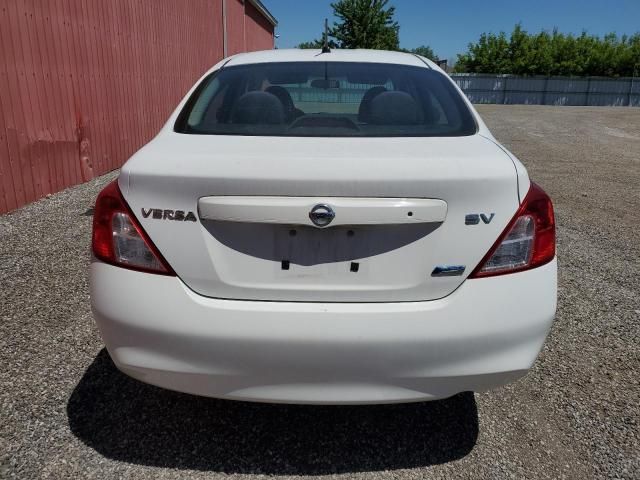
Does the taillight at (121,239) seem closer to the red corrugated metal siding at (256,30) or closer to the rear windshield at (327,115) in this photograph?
Result: the rear windshield at (327,115)

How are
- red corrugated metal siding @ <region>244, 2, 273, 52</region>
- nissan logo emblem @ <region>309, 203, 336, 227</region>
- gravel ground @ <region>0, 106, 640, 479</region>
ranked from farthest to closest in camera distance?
red corrugated metal siding @ <region>244, 2, 273, 52</region> < gravel ground @ <region>0, 106, 640, 479</region> < nissan logo emblem @ <region>309, 203, 336, 227</region>

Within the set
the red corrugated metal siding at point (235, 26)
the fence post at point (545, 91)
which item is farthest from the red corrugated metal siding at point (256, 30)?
the fence post at point (545, 91)

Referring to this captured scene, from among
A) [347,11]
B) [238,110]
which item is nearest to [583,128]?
[238,110]

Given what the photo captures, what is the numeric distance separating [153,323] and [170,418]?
2.63ft

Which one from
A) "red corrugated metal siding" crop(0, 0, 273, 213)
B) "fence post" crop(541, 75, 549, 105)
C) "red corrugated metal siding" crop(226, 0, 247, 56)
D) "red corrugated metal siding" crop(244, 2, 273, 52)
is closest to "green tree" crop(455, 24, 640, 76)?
"fence post" crop(541, 75, 549, 105)

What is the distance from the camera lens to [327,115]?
2.65 metres

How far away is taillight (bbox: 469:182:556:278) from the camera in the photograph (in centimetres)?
178

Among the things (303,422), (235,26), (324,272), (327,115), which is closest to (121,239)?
(324,272)

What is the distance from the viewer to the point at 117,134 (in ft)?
26.3

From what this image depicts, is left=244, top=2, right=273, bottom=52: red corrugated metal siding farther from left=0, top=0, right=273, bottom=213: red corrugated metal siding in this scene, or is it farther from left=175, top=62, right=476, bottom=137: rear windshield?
left=175, top=62, right=476, bottom=137: rear windshield

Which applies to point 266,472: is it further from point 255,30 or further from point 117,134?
point 255,30

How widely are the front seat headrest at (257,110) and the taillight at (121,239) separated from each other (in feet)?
2.43

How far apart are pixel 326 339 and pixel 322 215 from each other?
1.30 ft

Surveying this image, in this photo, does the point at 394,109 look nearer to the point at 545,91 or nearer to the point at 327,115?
the point at 327,115
